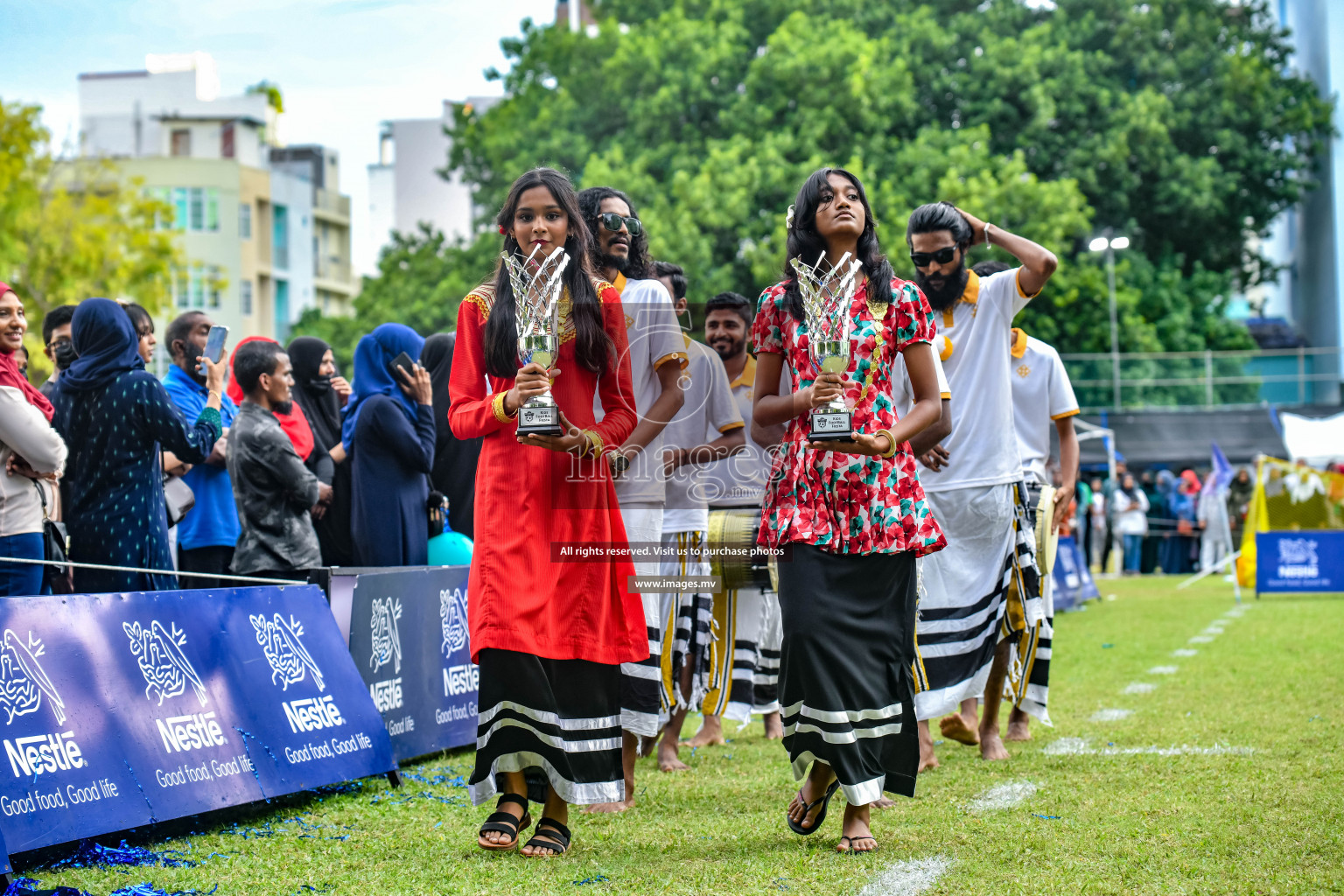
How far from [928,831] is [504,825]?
1368mm

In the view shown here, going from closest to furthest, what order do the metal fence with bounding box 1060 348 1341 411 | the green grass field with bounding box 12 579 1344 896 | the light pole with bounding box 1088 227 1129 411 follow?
the green grass field with bounding box 12 579 1344 896 → the light pole with bounding box 1088 227 1129 411 → the metal fence with bounding box 1060 348 1341 411

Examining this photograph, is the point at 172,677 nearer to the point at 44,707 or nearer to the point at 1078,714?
the point at 44,707

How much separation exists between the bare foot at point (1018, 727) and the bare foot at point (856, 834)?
2608 mm

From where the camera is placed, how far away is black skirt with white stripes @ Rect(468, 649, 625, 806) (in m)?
4.41

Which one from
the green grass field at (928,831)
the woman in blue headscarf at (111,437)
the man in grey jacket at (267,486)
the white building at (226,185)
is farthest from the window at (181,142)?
the green grass field at (928,831)

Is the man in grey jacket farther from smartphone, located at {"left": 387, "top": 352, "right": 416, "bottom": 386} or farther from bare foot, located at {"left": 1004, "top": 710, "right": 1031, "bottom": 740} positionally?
bare foot, located at {"left": 1004, "top": 710, "right": 1031, "bottom": 740}

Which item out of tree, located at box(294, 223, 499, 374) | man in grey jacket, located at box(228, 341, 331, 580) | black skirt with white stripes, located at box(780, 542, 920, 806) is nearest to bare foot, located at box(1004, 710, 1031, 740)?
black skirt with white stripes, located at box(780, 542, 920, 806)

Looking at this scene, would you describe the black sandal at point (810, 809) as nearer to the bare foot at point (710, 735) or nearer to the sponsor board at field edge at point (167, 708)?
the sponsor board at field edge at point (167, 708)

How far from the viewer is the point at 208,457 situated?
21.6 ft

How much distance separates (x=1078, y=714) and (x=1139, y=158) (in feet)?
92.0

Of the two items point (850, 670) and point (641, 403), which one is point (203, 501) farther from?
point (850, 670)

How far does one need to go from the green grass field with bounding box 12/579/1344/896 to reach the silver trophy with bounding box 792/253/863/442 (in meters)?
1.28

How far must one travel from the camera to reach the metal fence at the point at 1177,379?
109ft

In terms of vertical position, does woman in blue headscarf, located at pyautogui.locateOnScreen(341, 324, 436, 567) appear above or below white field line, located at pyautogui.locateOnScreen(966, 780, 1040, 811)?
above
